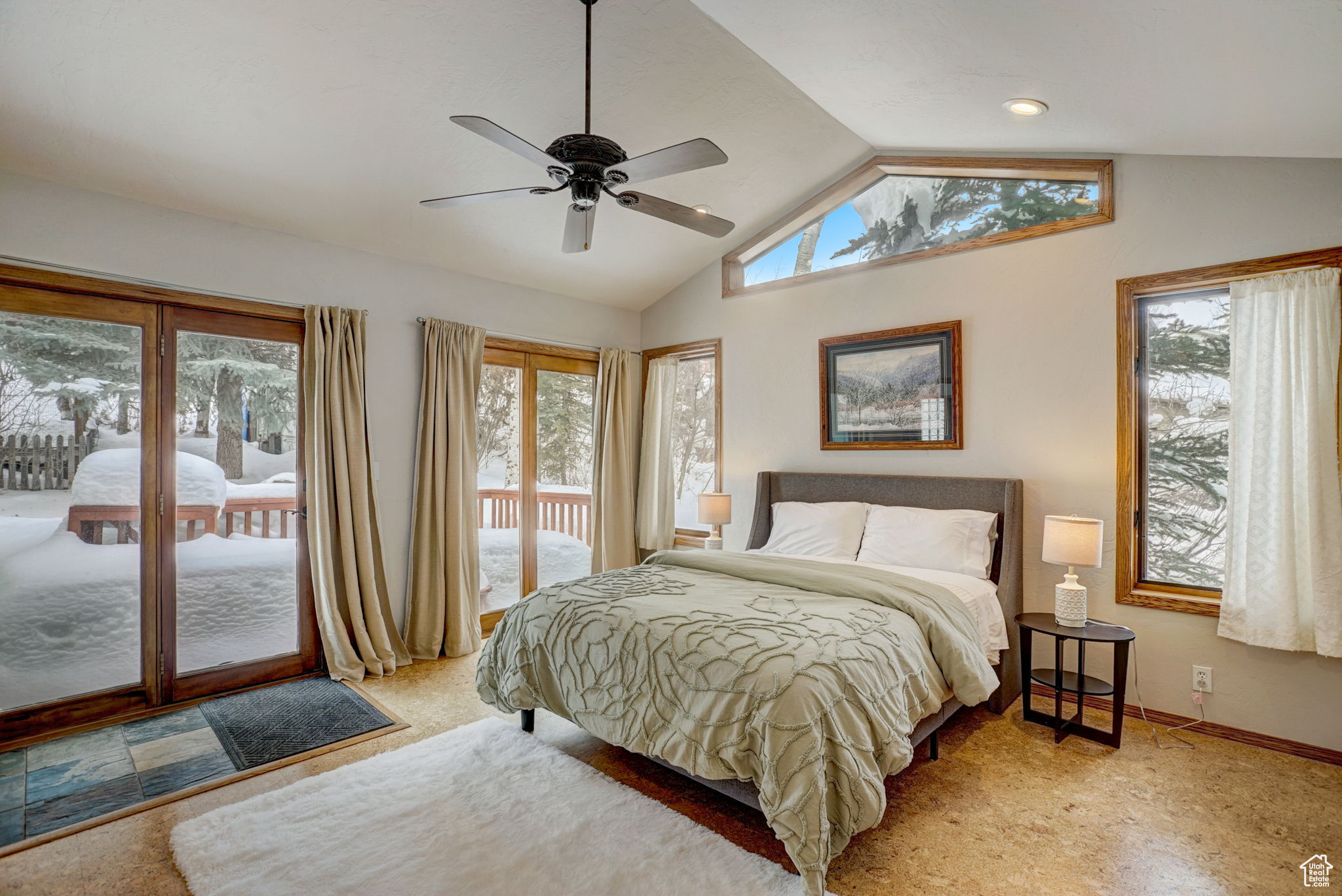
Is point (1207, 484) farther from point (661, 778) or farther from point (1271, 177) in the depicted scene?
point (661, 778)

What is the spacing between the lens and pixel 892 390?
4.14 meters

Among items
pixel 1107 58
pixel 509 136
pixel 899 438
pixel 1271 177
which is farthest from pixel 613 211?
pixel 1271 177

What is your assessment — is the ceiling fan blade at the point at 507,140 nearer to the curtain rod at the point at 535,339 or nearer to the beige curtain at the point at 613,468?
the curtain rod at the point at 535,339

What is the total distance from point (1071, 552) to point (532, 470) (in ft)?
11.4

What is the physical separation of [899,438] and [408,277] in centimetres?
332

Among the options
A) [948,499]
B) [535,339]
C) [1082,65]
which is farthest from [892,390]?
[535,339]

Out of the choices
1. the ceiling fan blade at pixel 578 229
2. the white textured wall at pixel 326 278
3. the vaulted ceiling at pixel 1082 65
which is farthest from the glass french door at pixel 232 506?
the vaulted ceiling at pixel 1082 65

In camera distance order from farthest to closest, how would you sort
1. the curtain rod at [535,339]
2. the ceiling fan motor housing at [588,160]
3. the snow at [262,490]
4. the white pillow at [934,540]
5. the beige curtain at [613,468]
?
the beige curtain at [613,468] < the curtain rod at [535,339] < the snow at [262,490] < the white pillow at [934,540] < the ceiling fan motor housing at [588,160]

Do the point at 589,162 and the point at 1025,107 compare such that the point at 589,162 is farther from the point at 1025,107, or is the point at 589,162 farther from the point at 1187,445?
the point at 1187,445

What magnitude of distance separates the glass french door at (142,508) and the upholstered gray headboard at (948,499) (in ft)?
9.84

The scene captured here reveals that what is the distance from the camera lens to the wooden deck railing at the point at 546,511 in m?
4.68

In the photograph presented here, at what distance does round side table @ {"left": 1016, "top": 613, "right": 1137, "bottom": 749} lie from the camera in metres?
2.86

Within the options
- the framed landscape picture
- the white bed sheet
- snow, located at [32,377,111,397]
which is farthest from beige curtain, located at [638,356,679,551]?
snow, located at [32,377,111,397]

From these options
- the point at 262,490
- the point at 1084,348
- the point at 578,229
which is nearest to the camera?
the point at 578,229
